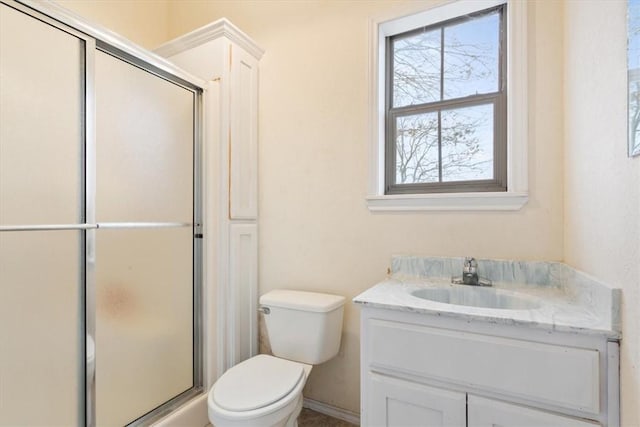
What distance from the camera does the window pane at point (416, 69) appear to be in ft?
5.44

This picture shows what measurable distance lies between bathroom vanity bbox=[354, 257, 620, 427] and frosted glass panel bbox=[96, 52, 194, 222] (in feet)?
3.74

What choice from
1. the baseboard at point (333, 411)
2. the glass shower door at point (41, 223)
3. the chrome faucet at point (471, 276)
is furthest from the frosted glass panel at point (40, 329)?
the chrome faucet at point (471, 276)

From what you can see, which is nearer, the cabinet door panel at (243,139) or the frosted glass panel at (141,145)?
the frosted glass panel at (141,145)

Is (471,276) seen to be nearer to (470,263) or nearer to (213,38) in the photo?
(470,263)

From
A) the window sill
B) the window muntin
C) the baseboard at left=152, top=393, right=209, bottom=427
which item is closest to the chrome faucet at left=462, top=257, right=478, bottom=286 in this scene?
the window sill

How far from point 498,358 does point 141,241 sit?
155 cm

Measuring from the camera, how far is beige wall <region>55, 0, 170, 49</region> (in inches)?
71.7

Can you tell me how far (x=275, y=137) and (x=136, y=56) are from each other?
0.79m

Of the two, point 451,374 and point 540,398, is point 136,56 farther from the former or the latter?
point 540,398

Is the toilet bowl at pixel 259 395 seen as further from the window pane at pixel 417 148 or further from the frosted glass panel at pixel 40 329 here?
the window pane at pixel 417 148

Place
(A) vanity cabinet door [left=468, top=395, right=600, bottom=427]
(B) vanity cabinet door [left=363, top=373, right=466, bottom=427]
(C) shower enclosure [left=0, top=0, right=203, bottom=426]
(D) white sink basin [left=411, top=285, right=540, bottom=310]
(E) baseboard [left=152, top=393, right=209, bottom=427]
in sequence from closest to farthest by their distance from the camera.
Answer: (A) vanity cabinet door [left=468, top=395, right=600, bottom=427], (B) vanity cabinet door [left=363, top=373, right=466, bottom=427], (C) shower enclosure [left=0, top=0, right=203, bottom=426], (D) white sink basin [left=411, top=285, right=540, bottom=310], (E) baseboard [left=152, top=393, right=209, bottom=427]

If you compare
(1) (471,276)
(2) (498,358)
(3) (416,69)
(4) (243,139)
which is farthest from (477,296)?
(4) (243,139)

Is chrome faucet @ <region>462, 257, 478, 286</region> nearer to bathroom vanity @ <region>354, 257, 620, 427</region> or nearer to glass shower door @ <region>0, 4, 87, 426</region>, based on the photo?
bathroom vanity @ <region>354, 257, 620, 427</region>

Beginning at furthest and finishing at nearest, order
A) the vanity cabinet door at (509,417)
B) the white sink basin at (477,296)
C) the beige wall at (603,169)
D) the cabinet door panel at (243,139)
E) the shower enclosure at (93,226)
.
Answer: the cabinet door panel at (243,139) < the white sink basin at (477,296) < the shower enclosure at (93,226) < the vanity cabinet door at (509,417) < the beige wall at (603,169)
